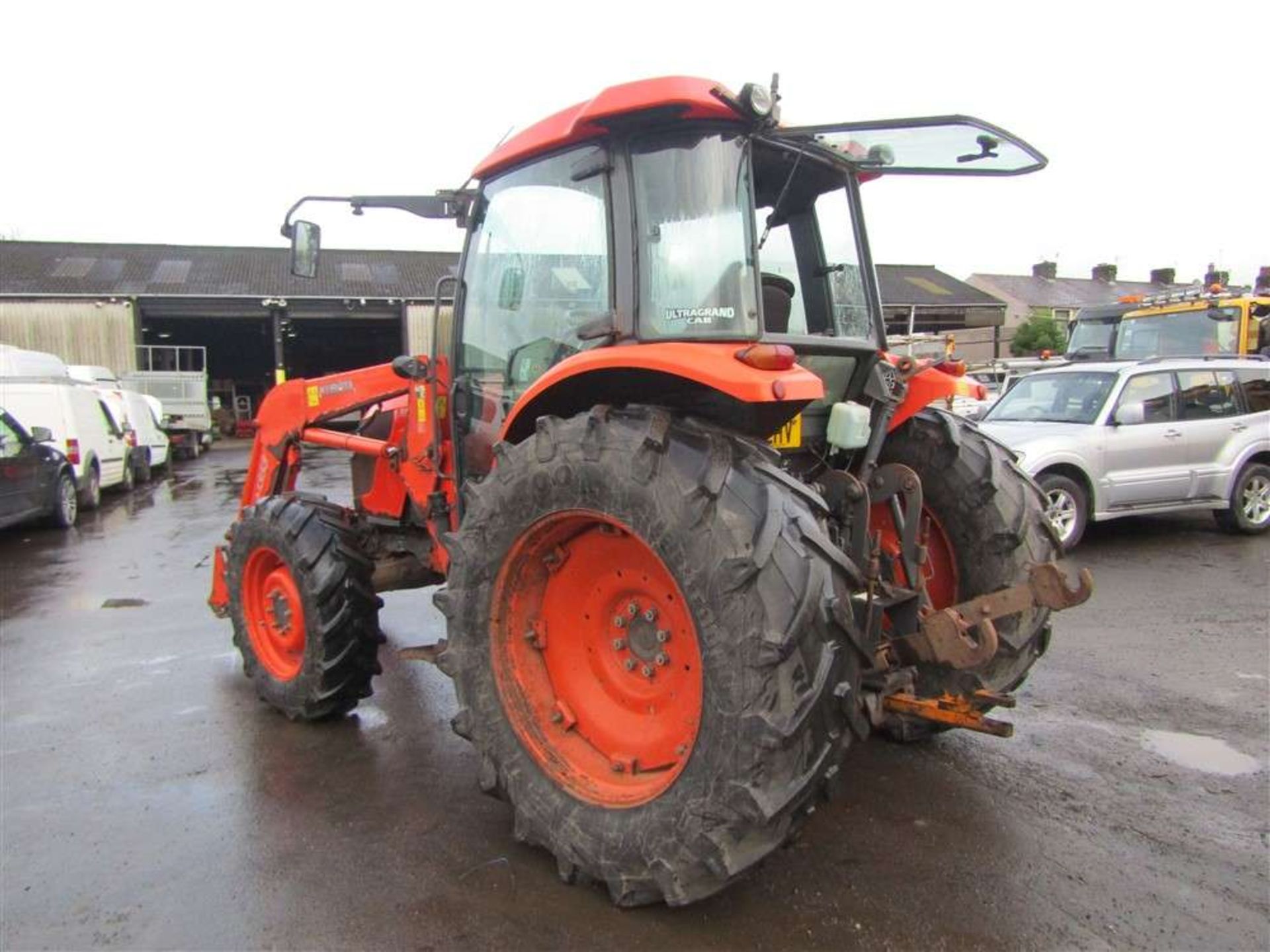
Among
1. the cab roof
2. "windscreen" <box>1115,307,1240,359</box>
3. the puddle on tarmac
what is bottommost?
the puddle on tarmac

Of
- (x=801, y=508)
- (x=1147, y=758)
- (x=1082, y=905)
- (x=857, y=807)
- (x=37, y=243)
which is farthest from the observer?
(x=37, y=243)

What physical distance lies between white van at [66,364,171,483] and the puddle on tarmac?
Answer: 50.2 ft

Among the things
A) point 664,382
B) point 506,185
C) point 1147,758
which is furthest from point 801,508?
point 1147,758

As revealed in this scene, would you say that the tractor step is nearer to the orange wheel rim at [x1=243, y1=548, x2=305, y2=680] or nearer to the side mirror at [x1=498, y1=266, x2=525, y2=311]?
the side mirror at [x1=498, y1=266, x2=525, y2=311]

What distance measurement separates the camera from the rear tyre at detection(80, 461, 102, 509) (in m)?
12.5

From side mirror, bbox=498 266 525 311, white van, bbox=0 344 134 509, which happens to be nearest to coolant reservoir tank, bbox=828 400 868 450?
side mirror, bbox=498 266 525 311

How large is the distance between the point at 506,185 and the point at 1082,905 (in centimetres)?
333

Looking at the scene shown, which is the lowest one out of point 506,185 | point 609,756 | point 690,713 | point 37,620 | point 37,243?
point 37,620

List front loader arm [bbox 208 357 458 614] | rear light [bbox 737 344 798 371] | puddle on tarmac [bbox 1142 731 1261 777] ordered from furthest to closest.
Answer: front loader arm [bbox 208 357 458 614], puddle on tarmac [bbox 1142 731 1261 777], rear light [bbox 737 344 798 371]

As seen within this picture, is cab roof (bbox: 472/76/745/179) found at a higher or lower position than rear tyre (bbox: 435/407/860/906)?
higher

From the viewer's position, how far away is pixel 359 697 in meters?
4.27

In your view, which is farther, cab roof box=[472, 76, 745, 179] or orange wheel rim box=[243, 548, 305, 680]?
orange wheel rim box=[243, 548, 305, 680]

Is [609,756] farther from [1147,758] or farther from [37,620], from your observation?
[37,620]

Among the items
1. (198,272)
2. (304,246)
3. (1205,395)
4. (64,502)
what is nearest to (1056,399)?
(1205,395)
